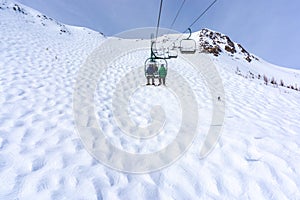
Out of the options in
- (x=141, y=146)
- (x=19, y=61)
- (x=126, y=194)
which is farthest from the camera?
(x=19, y=61)

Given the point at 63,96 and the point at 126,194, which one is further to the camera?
the point at 63,96

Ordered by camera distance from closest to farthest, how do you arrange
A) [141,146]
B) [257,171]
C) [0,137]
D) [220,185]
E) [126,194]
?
[126,194] < [220,185] < [257,171] < [0,137] < [141,146]

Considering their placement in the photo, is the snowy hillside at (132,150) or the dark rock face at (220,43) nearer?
the snowy hillside at (132,150)

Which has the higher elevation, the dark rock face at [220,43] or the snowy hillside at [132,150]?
the dark rock face at [220,43]

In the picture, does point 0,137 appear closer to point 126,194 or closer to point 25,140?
point 25,140

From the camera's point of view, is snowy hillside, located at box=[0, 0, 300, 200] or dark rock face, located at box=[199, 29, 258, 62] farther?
dark rock face, located at box=[199, 29, 258, 62]

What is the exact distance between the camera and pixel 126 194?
257cm

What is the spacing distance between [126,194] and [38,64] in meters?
7.98

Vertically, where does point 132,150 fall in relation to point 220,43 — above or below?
below

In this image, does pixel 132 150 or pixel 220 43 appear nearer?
pixel 132 150

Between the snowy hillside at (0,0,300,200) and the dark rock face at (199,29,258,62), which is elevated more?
the dark rock face at (199,29,258,62)

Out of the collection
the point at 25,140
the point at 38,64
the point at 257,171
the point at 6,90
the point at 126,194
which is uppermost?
the point at 38,64

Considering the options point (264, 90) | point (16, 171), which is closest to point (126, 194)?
point (16, 171)

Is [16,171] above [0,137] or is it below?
below
